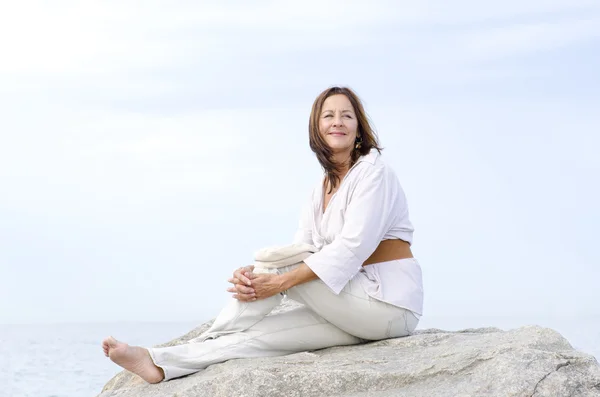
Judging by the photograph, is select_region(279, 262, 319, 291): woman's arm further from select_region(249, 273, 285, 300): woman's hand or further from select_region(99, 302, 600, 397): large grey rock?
select_region(99, 302, 600, 397): large grey rock

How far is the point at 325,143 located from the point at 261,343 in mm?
1260

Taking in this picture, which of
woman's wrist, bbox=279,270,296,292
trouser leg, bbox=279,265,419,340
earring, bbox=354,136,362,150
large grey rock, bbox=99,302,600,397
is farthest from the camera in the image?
earring, bbox=354,136,362,150

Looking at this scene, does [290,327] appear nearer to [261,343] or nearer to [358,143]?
[261,343]

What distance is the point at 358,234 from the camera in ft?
14.4

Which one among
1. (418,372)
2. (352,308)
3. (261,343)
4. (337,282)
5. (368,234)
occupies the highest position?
(368,234)

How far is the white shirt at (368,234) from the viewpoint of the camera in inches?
172

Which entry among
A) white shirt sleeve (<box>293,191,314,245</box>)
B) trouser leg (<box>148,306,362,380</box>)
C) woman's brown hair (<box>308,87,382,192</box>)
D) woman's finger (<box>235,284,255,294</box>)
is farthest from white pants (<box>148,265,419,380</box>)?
woman's brown hair (<box>308,87,382,192</box>)

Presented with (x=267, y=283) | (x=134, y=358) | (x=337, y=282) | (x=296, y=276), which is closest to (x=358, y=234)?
(x=337, y=282)

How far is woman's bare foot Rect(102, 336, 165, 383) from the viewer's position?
441cm

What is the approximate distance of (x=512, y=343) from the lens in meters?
4.15

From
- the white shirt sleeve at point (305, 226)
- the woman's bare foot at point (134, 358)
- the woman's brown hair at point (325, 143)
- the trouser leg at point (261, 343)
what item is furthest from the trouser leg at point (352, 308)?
the woman's bare foot at point (134, 358)

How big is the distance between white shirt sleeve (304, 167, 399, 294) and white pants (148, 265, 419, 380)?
0.13m

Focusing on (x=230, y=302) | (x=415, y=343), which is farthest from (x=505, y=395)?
(x=230, y=302)

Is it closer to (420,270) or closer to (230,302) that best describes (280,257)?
(230,302)
